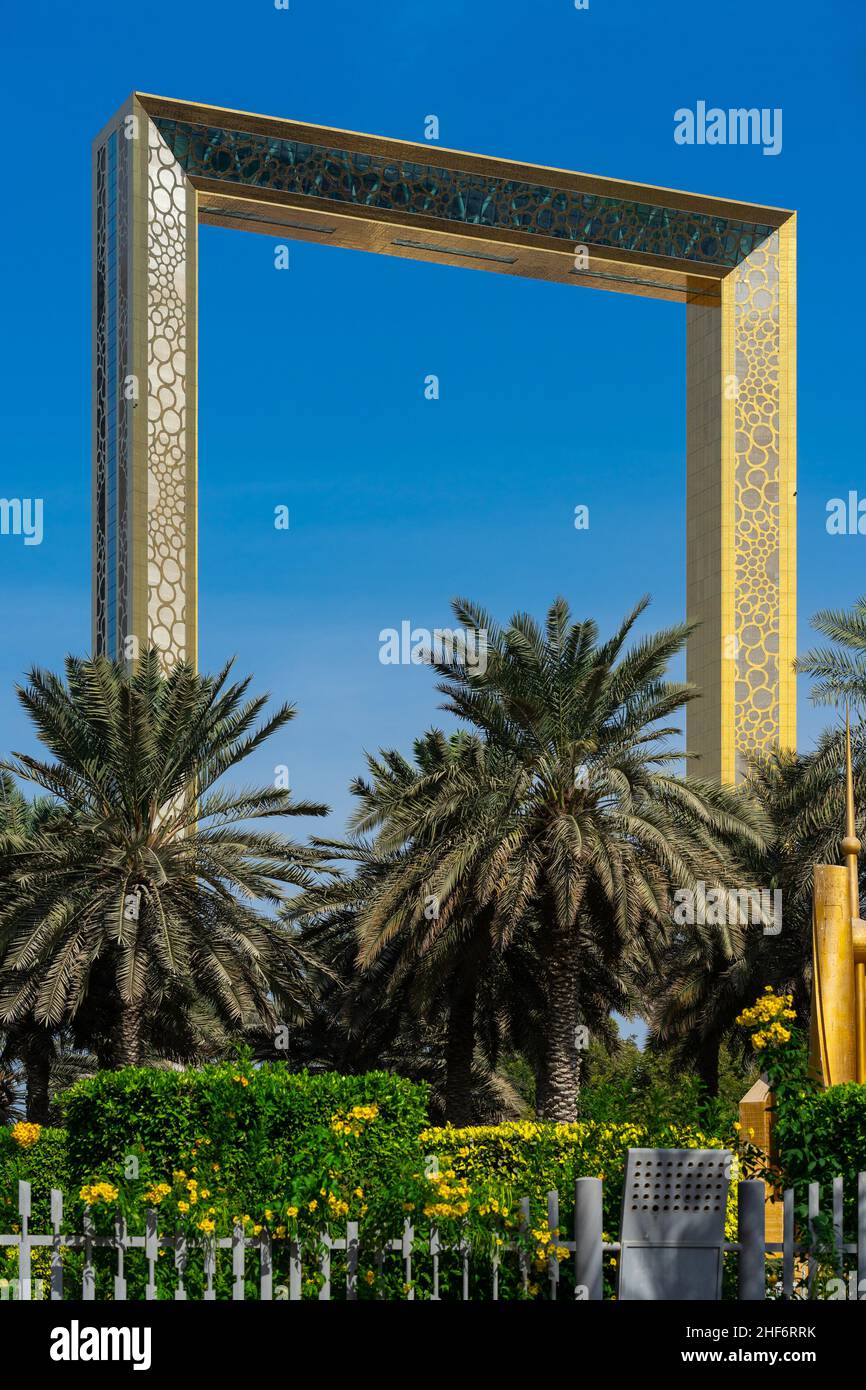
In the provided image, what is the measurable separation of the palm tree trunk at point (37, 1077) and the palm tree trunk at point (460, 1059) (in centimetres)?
557

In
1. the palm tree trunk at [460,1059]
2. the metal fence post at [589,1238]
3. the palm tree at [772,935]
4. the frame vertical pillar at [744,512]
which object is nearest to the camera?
the metal fence post at [589,1238]

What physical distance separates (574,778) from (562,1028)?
3.07 m

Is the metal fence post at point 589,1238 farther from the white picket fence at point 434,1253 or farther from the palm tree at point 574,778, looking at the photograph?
the palm tree at point 574,778

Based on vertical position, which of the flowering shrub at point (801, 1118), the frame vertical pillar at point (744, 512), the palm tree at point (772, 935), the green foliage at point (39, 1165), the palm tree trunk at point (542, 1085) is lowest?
the green foliage at point (39, 1165)

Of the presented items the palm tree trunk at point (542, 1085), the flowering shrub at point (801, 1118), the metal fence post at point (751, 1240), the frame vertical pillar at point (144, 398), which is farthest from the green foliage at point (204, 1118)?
the frame vertical pillar at point (144, 398)

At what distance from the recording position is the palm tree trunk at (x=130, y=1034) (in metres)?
21.2

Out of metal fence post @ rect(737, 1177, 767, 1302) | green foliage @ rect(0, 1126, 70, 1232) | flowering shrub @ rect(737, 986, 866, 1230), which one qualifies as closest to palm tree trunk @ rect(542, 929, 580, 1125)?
green foliage @ rect(0, 1126, 70, 1232)

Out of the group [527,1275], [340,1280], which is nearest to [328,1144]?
[340,1280]

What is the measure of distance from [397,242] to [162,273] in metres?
4.33

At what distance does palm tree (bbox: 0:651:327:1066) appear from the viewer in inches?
821

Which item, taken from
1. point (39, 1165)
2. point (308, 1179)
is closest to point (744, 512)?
point (39, 1165)

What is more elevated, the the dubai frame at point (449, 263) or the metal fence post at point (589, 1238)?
the the dubai frame at point (449, 263)

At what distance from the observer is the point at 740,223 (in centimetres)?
2939

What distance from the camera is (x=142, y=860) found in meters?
21.5
